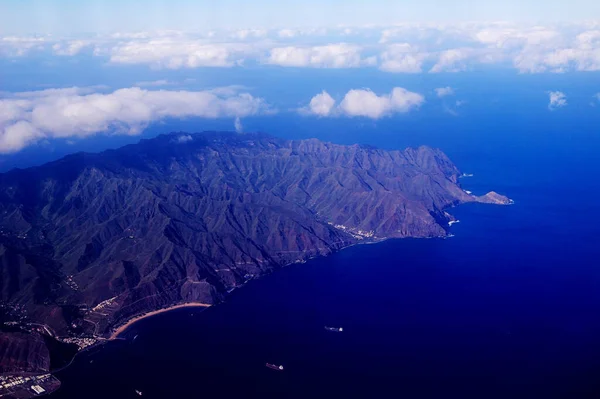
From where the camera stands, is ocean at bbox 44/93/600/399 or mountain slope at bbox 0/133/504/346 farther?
mountain slope at bbox 0/133/504/346

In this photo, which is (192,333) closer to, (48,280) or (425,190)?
(48,280)

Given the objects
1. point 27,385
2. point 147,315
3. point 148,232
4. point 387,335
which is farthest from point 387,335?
Answer: point 148,232

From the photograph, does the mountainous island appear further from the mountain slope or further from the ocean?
the ocean

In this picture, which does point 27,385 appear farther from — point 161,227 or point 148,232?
point 161,227

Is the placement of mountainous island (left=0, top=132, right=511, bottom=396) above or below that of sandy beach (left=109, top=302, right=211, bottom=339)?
above

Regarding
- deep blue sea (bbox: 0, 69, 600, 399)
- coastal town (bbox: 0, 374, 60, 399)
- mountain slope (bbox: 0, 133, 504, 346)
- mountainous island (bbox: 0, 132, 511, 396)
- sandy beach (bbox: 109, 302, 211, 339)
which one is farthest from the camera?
mountain slope (bbox: 0, 133, 504, 346)

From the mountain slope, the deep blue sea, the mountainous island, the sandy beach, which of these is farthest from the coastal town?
the sandy beach

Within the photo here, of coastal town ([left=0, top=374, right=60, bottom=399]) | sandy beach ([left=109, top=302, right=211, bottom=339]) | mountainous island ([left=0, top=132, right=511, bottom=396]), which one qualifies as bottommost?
sandy beach ([left=109, top=302, right=211, bottom=339])

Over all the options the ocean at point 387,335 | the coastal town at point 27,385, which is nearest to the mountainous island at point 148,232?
the coastal town at point 27,385
